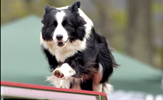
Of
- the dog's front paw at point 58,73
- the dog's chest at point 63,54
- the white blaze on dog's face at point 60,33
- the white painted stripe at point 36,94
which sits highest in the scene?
the white blaze on dog's face at point 60,33

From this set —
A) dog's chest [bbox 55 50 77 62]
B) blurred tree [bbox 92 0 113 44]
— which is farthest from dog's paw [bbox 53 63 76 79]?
blurred tree [bbox 92 0 113 44]

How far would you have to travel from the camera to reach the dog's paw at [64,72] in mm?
3638

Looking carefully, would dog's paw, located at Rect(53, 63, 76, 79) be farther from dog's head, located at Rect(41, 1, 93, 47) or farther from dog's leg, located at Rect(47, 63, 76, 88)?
dog's head, located at Rect(41, 1, 93, 47)

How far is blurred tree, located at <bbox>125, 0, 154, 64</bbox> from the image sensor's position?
1524 cm

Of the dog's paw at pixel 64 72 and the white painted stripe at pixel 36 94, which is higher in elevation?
the dog's paw at pixel 64 72

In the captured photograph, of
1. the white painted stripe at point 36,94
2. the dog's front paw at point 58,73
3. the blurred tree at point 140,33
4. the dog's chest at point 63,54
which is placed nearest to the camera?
the white painted stripe at point 36,94

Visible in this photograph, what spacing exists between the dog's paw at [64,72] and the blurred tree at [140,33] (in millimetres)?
11577

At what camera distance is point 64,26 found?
385 cm

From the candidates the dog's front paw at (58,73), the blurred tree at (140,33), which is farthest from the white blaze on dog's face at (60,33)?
the blurred tree at (140,33)

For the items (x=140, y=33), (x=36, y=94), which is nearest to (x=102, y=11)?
(x=140, y=33)

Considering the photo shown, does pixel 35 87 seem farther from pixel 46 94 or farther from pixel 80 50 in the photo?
pixel 80 50

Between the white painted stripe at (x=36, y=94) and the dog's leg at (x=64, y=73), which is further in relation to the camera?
the dog's leg at (x=64, y=73)

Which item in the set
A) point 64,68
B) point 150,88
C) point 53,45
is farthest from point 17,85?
point 150,88

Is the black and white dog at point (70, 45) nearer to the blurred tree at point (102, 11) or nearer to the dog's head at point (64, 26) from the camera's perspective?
the dog's head at point (64, 26)
